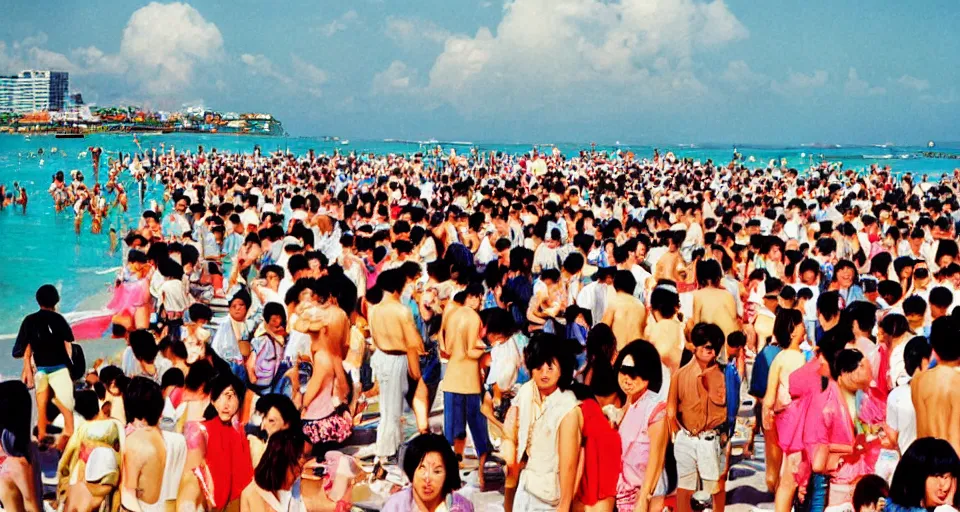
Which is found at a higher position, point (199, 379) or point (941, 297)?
point (941, 297)

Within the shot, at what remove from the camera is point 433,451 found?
12.9 ft

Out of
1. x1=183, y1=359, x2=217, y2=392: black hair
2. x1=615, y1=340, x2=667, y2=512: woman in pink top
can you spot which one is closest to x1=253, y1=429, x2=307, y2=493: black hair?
x1=183, y1=359, x2=217, y2=392: black hair

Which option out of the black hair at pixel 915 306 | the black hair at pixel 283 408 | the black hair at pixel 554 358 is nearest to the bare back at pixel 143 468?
the black hair at pixel 283 408

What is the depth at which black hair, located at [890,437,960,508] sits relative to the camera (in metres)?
4.06

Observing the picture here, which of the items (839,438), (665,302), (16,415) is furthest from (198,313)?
(839,438)

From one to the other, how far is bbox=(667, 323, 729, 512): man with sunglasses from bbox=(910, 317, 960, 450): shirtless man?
1.03 meters

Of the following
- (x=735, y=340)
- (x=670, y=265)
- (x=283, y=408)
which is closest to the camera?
(x=283, y=408)

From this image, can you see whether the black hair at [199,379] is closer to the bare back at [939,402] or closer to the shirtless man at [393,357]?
the shirtless man at [393,357]

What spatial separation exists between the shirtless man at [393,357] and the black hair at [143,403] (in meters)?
2.64

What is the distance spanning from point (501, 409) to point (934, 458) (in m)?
3.93

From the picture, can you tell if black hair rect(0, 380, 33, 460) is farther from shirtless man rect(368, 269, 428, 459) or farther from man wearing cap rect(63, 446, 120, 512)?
shirtless man rect(368, 269, 428, 459)

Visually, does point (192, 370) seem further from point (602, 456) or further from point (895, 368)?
point (895, 368)

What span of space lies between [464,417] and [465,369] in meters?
0.36

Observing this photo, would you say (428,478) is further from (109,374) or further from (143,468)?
(109,374)
